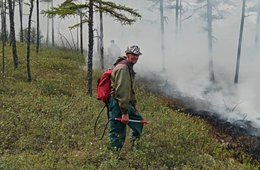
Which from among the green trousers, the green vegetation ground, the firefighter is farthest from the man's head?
the green vegetation ground

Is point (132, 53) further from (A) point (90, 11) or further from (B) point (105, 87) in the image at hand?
(A) point (90, 11)

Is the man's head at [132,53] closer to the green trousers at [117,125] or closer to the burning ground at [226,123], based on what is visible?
the green trousers at [117,125]

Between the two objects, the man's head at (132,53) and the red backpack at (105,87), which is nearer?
the man's head at (132,53)

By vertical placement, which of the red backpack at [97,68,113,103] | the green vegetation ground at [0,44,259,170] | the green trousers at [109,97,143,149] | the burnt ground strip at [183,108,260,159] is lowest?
the burnt ground strip at [183,108,260,159]

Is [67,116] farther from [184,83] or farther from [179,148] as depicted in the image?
[184,83]

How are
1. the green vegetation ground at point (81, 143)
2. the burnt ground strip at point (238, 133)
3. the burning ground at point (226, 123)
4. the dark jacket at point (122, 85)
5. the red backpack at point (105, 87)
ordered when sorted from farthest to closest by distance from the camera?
the burning ground at point (226, 123) → the burnt ground strip at point (238, 133) → the red backpack at point (105, 87) → the green vegetation ground at point (81, 143) → the dark jacket at point (122, 85)

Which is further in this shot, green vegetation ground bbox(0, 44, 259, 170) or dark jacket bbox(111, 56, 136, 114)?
green vegetation ground bbox(0, 44, 259, 170)

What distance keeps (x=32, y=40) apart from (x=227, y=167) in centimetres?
3114

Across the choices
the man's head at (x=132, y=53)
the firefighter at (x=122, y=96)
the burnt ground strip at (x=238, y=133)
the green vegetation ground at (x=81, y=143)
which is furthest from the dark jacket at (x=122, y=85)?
the burnt ground strip at (x=238, y=133)

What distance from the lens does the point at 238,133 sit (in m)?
8.29

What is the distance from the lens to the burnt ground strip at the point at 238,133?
23.0 feet

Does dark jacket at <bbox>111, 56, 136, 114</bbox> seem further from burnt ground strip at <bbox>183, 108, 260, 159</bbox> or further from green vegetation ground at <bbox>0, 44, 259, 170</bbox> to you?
burnt ground strip at <bbox>183, 108, 260, 159</bbox>

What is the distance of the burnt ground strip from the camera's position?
23.0 ft

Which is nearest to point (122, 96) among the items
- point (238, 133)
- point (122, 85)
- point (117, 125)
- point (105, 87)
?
point (122, 85)
